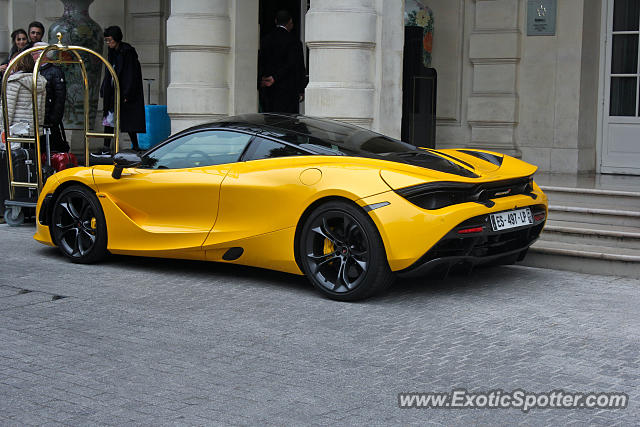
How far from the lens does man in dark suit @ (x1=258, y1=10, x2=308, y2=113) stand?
1301 cm

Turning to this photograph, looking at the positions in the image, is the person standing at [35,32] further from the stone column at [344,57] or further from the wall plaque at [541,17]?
the wall plaque at [541,17]

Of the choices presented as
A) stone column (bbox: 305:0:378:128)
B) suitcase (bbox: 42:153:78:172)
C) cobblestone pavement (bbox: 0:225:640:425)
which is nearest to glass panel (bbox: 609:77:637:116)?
stone column (bbox: 305:0:378:128)

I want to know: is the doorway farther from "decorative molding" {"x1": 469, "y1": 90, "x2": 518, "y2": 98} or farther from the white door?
the white door

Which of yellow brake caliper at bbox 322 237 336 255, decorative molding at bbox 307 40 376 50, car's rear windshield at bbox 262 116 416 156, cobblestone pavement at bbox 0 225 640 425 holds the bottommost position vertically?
cobblestone pavement at bbox 0 225 640 425

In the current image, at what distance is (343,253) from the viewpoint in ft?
24.3

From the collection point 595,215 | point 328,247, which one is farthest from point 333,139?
point 595,215

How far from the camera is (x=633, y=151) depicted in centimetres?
1383

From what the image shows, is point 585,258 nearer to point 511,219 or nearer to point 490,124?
point 511,219

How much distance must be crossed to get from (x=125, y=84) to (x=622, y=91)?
6.95 metres

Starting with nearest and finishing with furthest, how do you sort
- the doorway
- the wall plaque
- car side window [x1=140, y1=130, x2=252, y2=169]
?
car side window [x1=140, y1=130, x2=252, y2=169]
the wall plaque
the doorway

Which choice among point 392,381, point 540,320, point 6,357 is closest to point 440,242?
point 540,320

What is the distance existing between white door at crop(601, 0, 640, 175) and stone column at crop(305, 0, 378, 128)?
4.00 m

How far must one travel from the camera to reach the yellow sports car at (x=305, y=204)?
721 cm

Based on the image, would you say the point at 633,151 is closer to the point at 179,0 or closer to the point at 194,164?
the point at 179,0
